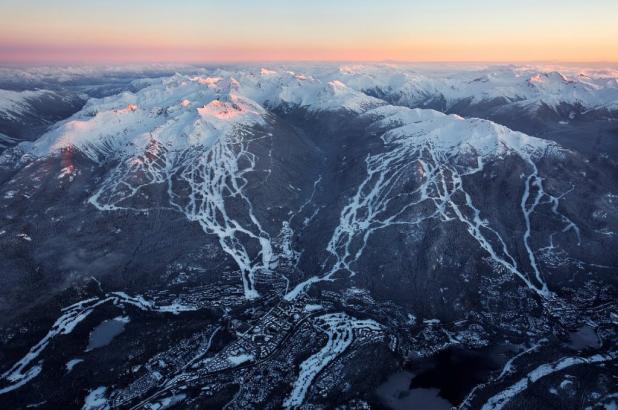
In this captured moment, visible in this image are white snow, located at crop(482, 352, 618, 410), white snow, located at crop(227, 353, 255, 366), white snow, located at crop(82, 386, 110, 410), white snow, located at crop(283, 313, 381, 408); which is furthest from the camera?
white snow, located at crop(227, 353, 255, 366)

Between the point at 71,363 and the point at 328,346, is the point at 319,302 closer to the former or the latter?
the point at 328,346

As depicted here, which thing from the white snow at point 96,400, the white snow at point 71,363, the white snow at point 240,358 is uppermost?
the white snow at point 240,358

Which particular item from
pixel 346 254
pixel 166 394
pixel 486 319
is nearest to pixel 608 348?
pixel 486 319

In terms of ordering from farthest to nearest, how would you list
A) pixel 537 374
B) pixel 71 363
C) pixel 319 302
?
1. pixel 319 302
2. pixel 71 363
3. pixel 537 374

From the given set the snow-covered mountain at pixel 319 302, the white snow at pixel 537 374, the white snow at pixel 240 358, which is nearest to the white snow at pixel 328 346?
the snow-covered mountain at pixel 319 302

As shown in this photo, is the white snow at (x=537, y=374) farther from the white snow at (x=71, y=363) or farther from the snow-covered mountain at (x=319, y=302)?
the white snow at (x=71, y=363)

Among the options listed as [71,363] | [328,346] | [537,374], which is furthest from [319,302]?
[71,363]

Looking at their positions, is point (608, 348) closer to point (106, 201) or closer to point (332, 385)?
point (332, 385)

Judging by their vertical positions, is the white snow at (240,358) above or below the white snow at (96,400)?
above

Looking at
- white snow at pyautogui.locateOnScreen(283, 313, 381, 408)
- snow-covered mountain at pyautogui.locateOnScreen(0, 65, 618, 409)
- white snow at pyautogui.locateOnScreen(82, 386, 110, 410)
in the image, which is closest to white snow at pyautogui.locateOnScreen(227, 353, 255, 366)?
snow-covered mountain at pyautogui.locateOnScreen(0, 65, 618, 409)

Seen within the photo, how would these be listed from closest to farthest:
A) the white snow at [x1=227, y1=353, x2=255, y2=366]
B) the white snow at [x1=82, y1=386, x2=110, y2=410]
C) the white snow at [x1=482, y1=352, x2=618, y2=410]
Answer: the white snow at [x1=82, y1=386, x2=110, y2=410], the white snow at [x1=482, y1=352, x2=618, y2=410], the white snow at [x1=227, y1=353, x2=255, y2=366]

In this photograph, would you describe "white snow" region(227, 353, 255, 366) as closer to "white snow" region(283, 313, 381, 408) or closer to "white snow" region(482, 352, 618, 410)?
"white snow" region(283, 313, 381, 408)
